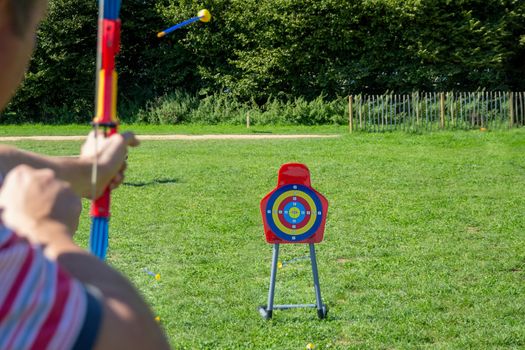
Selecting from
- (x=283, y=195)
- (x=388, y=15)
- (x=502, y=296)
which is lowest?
(x=502, y=296)

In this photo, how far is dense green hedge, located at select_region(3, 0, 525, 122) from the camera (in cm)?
2545

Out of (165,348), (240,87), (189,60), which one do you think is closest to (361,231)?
(165,348)

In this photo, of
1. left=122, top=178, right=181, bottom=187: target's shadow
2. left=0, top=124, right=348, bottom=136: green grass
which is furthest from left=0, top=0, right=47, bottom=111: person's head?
left=0, top=124, right=348, bottom=136: green grass

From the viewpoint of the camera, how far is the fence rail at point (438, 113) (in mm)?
19375

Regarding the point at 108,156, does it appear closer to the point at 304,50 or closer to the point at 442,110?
the point at 442,110

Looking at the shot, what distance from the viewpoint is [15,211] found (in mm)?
753

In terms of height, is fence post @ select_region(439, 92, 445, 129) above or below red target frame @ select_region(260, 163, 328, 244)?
above

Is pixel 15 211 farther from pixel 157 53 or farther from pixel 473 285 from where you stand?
pixel 157 53

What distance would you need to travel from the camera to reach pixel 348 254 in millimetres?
6570

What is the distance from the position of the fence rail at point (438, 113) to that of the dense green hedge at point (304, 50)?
5.41 metres

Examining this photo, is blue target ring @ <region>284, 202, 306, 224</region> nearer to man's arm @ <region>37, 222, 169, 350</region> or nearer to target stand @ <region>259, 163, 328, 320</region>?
target stand @ <region>259, 163, 328, 320</region>

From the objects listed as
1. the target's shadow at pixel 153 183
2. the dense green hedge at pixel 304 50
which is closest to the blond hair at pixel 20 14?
the target's shadow at pixel 153 183

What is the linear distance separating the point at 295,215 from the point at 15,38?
4.35 m

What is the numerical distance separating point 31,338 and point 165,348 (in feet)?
0.44
